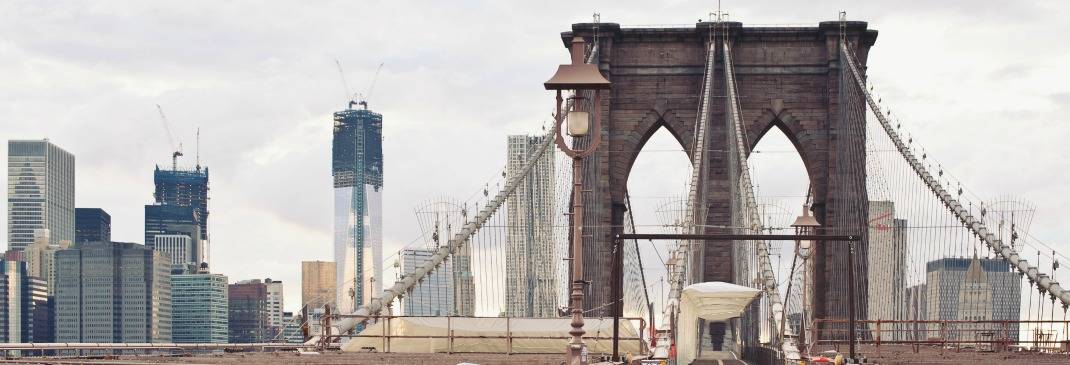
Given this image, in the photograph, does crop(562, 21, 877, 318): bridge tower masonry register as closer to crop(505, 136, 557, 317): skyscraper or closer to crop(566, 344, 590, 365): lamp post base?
crop(505, 136, 557, 317): skyscraper

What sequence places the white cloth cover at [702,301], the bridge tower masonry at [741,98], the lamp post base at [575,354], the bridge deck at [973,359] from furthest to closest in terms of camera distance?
the bridge tower masonry at [741,98], the white cloth cover at [702,301], the bridge deck at [973,359], the lamp post base at [575,354]

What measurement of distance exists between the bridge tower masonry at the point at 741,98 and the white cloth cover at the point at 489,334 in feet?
114

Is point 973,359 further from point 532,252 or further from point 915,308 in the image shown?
point 532,252

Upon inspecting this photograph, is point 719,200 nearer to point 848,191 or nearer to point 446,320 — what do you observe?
point 848,191

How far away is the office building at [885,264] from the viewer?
→ 98.1 metres

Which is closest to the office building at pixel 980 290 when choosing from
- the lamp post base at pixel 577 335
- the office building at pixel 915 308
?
the office building at pixel 915 308

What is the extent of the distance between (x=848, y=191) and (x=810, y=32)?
8.03m

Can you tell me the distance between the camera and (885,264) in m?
133

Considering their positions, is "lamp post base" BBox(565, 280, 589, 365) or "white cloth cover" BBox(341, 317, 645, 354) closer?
"lamp post base" BBox(565, 280, 589, 365)

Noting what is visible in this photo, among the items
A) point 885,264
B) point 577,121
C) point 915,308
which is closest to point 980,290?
point 885,264

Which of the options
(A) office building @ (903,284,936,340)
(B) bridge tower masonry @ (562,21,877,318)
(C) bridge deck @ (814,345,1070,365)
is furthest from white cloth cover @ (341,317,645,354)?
(B) bridge tower masonry @ (562,21,877,318)

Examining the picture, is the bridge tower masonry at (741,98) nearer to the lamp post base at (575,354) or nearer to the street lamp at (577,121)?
the street lamp at (577,121)

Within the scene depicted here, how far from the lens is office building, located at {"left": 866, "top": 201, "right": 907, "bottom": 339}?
322 feet

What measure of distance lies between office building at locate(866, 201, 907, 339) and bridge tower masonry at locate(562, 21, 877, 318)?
82.7 inches
